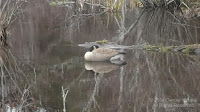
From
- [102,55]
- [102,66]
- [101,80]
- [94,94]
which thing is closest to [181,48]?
[102,55]

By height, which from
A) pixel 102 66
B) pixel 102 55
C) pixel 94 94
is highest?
pixel 102 55

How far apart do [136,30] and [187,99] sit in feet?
27.1

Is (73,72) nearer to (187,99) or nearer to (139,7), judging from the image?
(187,99)

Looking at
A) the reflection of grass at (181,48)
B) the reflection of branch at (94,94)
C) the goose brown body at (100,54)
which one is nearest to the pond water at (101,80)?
the reflection of branch at (94,94)

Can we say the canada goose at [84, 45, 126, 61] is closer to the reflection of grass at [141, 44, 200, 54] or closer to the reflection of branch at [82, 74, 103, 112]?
the reflection of branch at [82, 74, 103, 112]

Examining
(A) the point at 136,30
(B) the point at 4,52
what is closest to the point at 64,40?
(B) the point at 4,52

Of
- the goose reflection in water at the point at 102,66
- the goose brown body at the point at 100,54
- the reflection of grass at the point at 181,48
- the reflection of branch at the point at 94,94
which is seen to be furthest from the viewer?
the reflection of grass at the point at 181,48

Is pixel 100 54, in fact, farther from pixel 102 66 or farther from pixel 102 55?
pixel 102 66

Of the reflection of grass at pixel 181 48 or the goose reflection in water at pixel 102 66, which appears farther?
the reflection of grass at pixel 181 48

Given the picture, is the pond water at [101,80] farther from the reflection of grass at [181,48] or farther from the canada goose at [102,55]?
the reflection of grass at [181,48]

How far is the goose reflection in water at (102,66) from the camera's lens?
7143mm

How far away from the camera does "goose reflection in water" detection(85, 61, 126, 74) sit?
281 inches

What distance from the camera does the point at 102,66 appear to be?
24.5 feet

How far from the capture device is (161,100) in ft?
17.1
